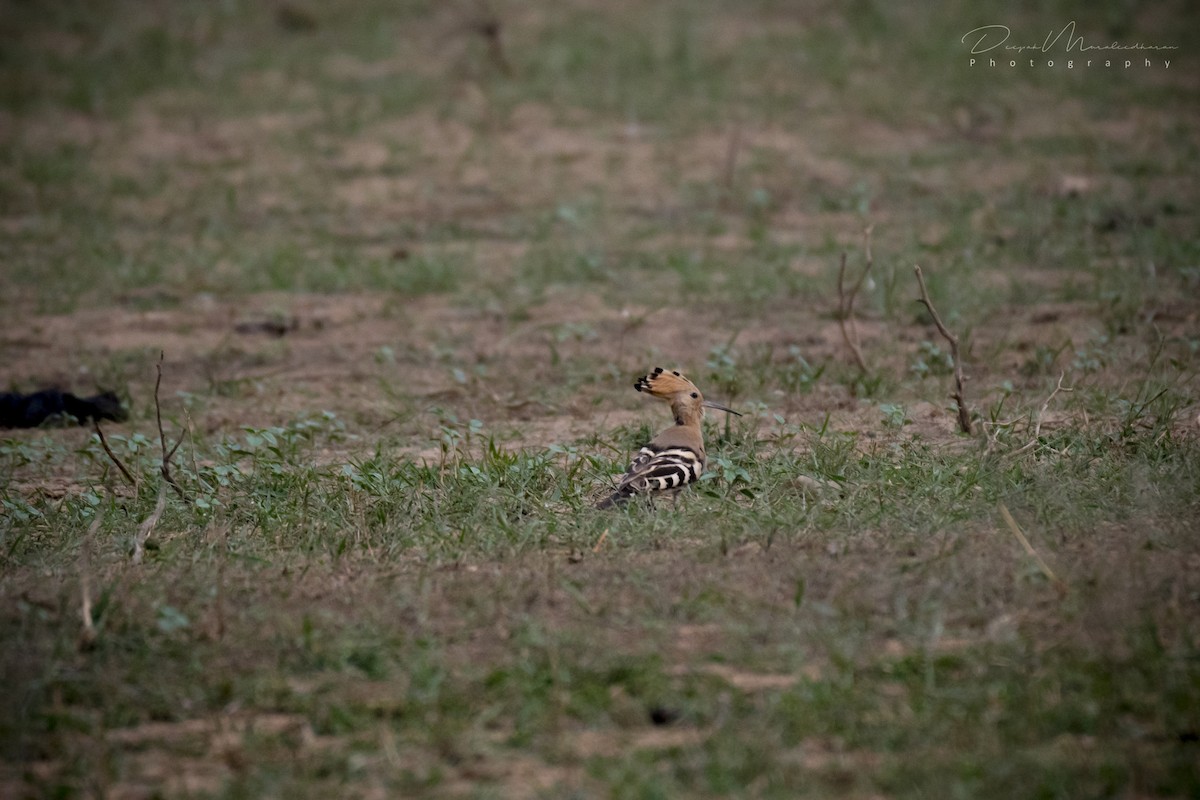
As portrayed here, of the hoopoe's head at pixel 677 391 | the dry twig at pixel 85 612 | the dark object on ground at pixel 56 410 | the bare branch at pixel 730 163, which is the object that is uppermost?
the bare branch at pixel 730 163

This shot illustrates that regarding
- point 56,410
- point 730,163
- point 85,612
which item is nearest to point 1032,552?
point 85,612

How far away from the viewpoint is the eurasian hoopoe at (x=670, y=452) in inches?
189

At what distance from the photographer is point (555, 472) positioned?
523 cm

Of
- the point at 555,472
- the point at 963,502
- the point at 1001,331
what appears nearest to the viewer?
the point at 963,502

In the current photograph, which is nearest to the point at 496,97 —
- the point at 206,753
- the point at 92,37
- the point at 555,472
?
the point at 92,37

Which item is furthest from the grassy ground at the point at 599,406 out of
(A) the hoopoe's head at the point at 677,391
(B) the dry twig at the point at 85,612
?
(A) the hoopoe's head at the point at 677,391

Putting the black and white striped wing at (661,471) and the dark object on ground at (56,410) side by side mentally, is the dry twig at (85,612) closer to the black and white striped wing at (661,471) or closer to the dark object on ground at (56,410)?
the black and white striped wing at (661,471)

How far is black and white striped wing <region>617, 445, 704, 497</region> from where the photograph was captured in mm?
4797

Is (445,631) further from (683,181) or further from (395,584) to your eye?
(683,181)

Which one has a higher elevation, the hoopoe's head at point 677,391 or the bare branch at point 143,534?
the hoopoe's head at point 677,391

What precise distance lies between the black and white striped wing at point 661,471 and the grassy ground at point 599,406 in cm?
11

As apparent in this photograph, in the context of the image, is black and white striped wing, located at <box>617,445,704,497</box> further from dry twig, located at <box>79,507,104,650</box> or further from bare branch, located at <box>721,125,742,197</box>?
bare branch, located at <box>721,125,742,197</box>

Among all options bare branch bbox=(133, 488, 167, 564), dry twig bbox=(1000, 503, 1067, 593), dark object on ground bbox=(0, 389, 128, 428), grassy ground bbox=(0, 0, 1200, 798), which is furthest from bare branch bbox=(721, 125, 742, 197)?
bare branch bbox=(133, 488, 167, 564)

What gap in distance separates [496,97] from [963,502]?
299 inches
